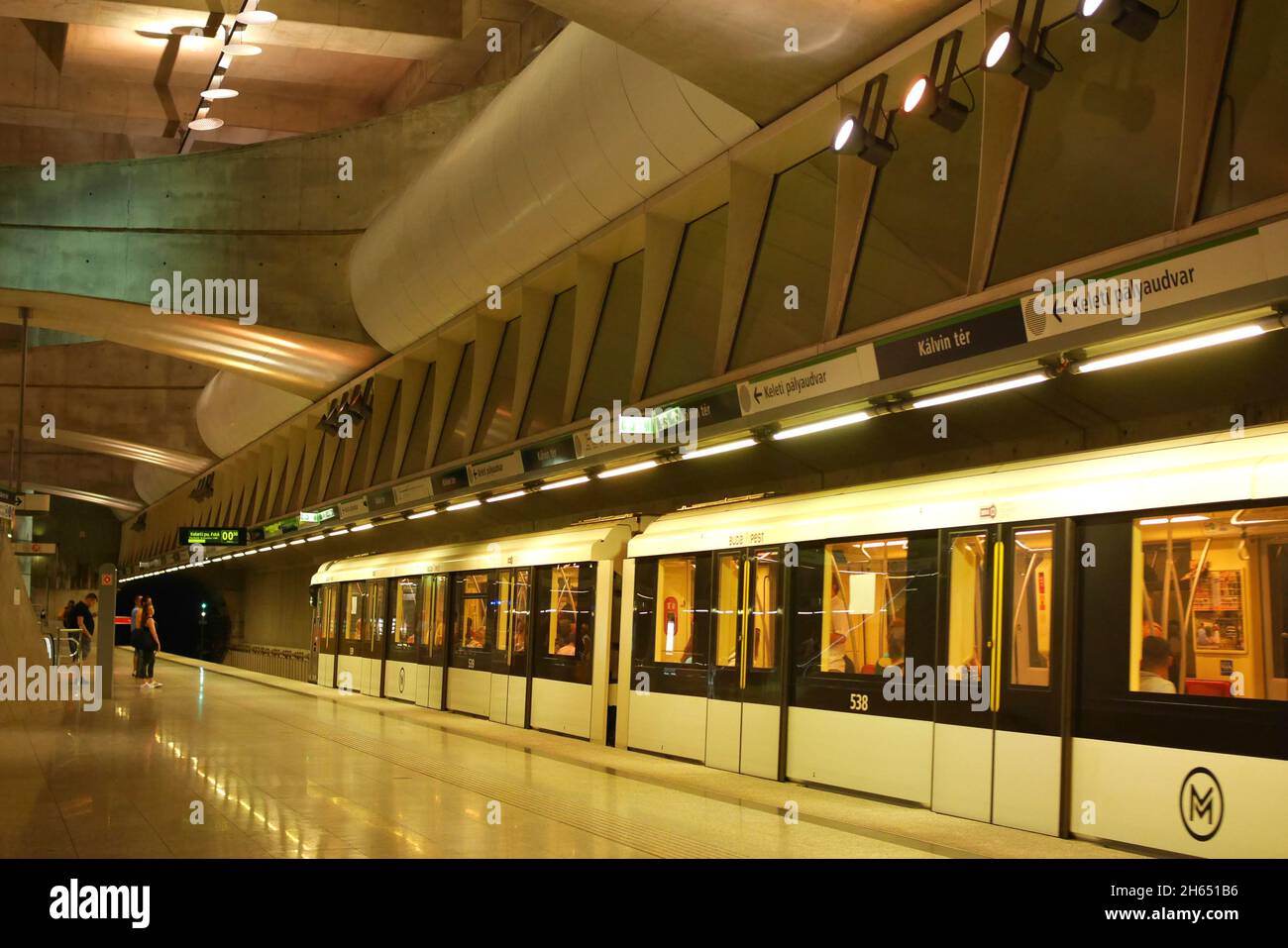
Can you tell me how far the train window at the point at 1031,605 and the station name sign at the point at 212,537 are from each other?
2816 cm

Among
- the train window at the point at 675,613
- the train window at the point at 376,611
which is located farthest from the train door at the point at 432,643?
the train window at the point at 675,613

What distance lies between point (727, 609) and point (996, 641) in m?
4.21

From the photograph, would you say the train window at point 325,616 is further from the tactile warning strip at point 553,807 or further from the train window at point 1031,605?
the train window at point 1031,605

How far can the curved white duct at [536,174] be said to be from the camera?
12781mm

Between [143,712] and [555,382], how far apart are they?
8.26 m

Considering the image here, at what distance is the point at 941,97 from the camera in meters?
9.41

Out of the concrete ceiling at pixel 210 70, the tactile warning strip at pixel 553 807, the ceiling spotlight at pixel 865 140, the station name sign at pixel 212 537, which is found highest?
the concrete ceiling at pixel 210 70

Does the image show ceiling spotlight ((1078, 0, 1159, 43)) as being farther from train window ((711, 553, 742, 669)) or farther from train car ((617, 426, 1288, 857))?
train window ((711, 553, 742, 669))

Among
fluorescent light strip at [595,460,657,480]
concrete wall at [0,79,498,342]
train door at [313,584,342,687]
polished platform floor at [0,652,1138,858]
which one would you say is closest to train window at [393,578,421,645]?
concrete wall at [0,79,498,342]

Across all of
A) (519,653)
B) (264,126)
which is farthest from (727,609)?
(264,126)

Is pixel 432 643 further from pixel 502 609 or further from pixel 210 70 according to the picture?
pixel 210 70

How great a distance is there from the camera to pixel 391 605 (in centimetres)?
2603

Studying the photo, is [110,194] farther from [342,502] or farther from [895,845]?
[895,845]
